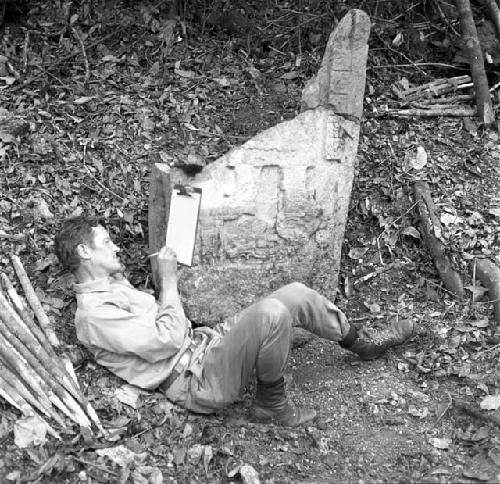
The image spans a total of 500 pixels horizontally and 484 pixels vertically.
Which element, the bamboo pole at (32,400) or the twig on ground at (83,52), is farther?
the twig on ground at (83,52)

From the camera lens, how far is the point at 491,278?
5688 mm

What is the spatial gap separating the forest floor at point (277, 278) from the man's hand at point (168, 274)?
602 mm

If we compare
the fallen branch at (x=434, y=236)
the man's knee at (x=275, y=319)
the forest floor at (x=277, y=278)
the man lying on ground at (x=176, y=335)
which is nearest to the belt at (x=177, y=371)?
the man lying on ground at (x=176, y=335)

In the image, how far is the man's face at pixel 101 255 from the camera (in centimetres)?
459

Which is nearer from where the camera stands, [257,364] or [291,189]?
[257,364]

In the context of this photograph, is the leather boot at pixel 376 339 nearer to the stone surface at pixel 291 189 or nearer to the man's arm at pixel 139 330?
the stone surface at pixel 291 189

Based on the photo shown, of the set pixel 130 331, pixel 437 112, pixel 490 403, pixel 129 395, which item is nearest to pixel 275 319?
pixel 130 331

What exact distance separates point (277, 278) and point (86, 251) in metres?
1.41

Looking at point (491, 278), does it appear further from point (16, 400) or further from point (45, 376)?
point (16, 400)

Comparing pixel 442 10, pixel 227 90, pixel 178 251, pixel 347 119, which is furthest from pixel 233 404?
pixel 442 10

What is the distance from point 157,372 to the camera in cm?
459

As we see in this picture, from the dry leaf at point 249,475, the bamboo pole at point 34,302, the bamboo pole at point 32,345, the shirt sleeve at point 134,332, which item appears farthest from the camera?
the bamboo pole at point 34,302

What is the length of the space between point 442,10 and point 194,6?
7.76 ft

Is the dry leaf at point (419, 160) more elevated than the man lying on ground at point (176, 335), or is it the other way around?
the dry leaf at point (419, 160)
